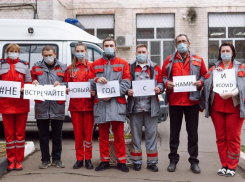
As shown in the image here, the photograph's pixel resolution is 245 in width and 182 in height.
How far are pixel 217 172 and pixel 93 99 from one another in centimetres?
217

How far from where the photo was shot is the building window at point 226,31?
18531 millimetres

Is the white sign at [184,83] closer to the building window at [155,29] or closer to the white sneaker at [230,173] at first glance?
the white sneaker at [230,173]

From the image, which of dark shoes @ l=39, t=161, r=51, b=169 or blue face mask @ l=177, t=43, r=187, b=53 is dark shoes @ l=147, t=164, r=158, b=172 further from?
blue face mask @ l=177, t=43, r=187, b=53

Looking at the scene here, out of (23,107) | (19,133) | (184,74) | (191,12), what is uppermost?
(191,12)

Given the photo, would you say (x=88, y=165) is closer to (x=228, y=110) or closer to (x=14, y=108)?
(x=14, y=108)

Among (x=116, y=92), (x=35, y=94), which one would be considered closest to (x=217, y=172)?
(x=116, y=92)

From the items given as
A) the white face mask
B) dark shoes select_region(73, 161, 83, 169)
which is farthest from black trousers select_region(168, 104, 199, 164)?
the white face mask

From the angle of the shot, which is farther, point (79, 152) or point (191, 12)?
point (191, 12)

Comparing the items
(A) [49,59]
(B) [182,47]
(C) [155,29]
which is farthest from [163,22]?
(A) [49,59]

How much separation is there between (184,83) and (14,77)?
8.30ft

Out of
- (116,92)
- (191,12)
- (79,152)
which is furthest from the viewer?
(191,12)

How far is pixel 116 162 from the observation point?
6.41 meters

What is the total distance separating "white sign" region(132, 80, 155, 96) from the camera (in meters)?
5.98

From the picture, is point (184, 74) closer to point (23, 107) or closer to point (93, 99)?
point (93, 99)
